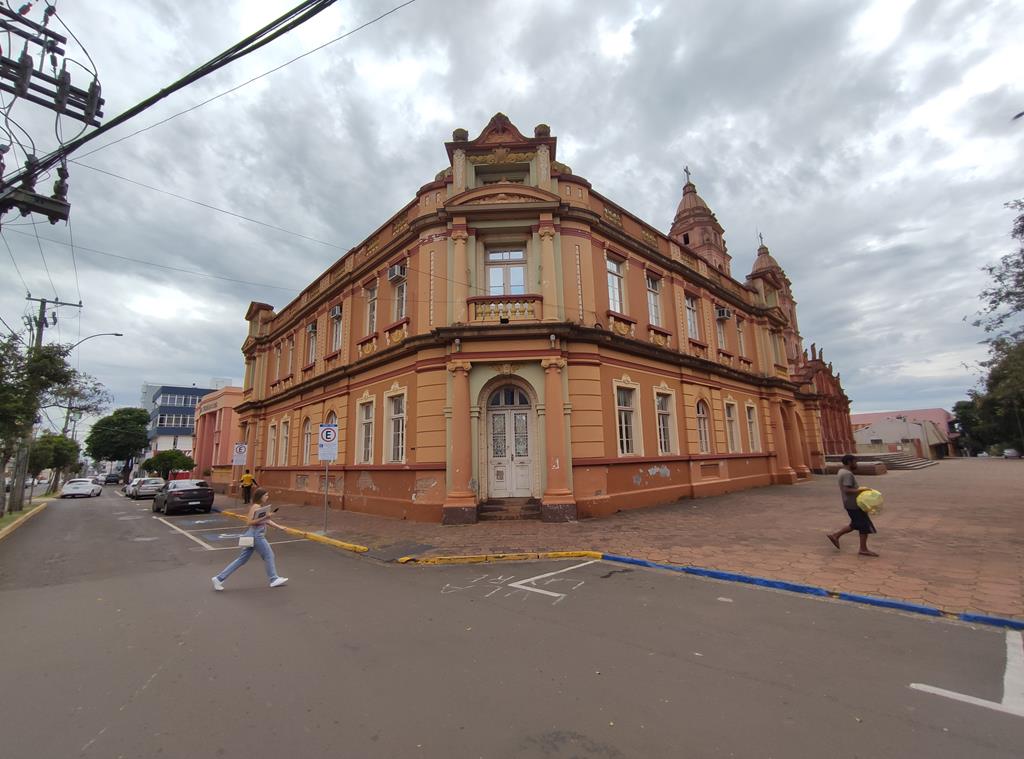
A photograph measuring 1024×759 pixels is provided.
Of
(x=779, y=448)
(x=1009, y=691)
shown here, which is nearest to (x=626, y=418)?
(x=1009, y=691)

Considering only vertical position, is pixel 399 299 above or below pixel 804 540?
above

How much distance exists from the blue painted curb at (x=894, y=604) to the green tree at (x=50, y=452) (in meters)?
54.6

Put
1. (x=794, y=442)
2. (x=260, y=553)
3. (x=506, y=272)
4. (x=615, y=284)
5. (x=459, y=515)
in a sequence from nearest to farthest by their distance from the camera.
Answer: (x=260, y=553) < (x=459, y=515) < (x=506, y=272) < (x=615, y=284) < (x=794, y=442)

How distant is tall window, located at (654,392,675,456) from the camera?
49.9 ft

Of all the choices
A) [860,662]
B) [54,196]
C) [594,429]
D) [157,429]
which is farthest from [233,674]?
[157,429]

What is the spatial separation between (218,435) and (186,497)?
18.5 meters

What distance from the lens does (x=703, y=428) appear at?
17.2 meters

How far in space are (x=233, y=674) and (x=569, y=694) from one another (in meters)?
2.80

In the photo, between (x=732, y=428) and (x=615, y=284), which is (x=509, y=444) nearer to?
(x=615, y=284)

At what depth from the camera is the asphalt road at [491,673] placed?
2.95 m

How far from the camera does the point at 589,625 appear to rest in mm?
5008

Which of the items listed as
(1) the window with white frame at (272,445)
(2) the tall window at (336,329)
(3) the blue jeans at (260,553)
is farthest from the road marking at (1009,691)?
(1) the window with white frame at (272,445)

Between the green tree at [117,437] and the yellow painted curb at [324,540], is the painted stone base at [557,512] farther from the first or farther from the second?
the green tree at [117,437]

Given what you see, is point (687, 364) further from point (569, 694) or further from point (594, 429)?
point (569, 694)
